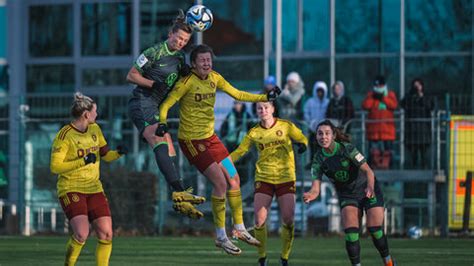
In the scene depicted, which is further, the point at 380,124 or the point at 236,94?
the point at 380,124

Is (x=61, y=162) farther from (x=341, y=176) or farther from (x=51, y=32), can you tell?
(x=51, y=32)

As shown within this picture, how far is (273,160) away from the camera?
58.7 ft

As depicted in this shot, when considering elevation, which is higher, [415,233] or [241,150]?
[241,150]

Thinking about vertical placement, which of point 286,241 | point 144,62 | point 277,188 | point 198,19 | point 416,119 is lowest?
point 286,241

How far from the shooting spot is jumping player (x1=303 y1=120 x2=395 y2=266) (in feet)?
52.4

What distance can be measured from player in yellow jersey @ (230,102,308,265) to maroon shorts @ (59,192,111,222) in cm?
276

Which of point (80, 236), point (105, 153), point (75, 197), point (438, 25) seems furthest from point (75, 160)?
point (438, 25)

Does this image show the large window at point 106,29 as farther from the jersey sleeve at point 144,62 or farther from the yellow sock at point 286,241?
the jersey sleeve at point 144,62

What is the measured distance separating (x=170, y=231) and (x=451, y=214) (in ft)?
16.4

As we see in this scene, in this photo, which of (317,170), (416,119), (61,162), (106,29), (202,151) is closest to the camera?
(61,162)

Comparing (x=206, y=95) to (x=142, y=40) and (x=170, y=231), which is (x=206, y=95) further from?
(x=142, y=40)

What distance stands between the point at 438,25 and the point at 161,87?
12039 millimetres

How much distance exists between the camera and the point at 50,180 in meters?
25.8

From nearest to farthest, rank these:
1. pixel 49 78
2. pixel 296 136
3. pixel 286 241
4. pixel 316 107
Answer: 1. pixel 286 241
2. pixel 296 136
3. pixel 316 107
4. pixel 49 78
